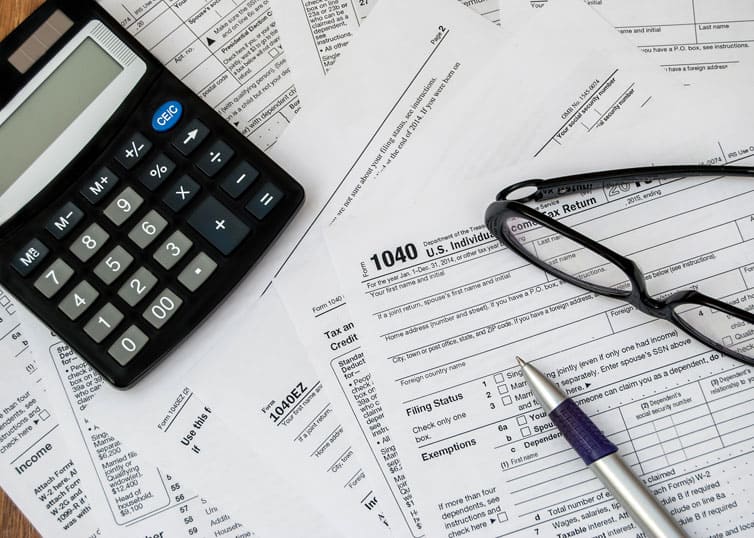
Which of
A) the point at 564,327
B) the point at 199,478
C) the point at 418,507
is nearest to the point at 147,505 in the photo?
the point at 199,478

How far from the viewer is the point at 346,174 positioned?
16.0 inches

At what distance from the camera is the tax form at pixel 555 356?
371 millimetres

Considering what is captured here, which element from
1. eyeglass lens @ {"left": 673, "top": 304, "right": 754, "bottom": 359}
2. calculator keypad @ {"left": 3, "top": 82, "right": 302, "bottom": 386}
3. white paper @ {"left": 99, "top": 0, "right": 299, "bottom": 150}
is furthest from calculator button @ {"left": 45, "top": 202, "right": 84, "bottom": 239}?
eyeglass lens @ {"left": 673, "top": 304, "right": 754, "bottom": 359}

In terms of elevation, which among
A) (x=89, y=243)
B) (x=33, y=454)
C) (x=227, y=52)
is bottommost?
(x=33, y=454)

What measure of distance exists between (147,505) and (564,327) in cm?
25

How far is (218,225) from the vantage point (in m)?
0.38

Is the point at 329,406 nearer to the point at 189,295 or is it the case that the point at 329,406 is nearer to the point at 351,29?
the point at 189,295

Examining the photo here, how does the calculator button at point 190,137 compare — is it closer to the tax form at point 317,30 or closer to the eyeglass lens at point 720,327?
the tax form at point 317,30

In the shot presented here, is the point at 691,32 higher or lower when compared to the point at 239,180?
higher

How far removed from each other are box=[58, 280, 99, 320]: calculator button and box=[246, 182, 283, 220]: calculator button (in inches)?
3.7

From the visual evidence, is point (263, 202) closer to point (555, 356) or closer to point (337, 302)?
point (337, 302)

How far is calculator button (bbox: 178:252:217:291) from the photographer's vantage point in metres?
0.38

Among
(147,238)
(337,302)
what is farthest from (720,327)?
(147,238)

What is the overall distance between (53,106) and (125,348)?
0.14m
